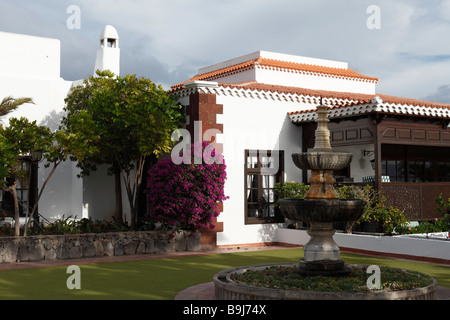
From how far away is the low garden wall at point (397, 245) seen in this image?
38.2 ft

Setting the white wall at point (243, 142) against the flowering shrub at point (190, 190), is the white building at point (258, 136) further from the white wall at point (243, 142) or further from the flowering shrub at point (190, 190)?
the flowering shrub at point (190, 190)

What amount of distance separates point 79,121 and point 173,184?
276 centimetres

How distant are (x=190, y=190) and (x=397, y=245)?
5080 millimetres

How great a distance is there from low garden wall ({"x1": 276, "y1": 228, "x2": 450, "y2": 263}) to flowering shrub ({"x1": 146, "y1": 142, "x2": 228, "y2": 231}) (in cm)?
281

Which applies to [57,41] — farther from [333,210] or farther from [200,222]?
[333,210]

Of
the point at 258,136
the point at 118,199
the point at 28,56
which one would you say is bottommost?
the point at 118,199

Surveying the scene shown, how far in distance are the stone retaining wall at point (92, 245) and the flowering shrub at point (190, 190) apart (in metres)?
0.41

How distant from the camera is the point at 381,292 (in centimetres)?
664

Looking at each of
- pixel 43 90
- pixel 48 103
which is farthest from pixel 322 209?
pixel 43 90

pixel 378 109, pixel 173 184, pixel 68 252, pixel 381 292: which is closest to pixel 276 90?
pixel 378 109

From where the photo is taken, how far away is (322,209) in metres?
7.78

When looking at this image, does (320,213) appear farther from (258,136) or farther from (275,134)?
(275,134)

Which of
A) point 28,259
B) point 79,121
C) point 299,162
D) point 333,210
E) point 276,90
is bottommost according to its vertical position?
point 28,259

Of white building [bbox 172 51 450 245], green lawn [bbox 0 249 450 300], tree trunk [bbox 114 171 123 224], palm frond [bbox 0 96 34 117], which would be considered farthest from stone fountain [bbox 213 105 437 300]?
palm frond [bbox 0 96 34 117]
